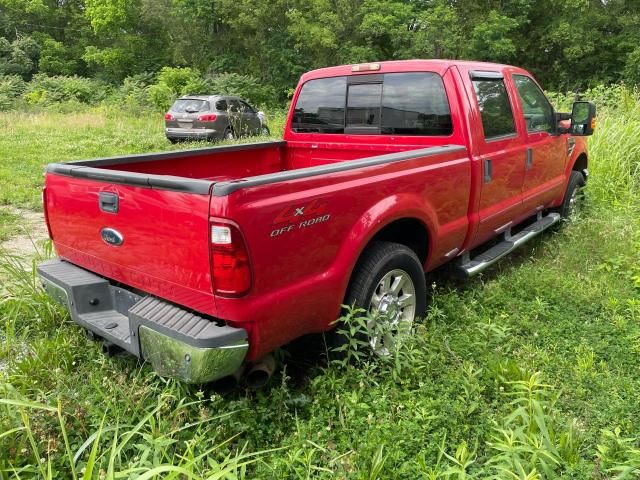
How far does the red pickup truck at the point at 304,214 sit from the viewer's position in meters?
2.30

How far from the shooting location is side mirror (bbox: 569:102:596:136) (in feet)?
16.1

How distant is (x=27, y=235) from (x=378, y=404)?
16.3 ft

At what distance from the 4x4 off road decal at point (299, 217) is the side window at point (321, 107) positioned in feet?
6.51

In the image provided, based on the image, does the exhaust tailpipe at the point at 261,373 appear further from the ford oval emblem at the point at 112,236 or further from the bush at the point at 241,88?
the bush at the point at 241,88

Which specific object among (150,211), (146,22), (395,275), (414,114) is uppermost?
(146,22)

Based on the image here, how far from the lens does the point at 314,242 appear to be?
8.41 ft

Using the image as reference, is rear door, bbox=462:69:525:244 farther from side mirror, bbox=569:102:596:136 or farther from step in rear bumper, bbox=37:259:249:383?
step in rear bumper, bbox=37:259:249:383

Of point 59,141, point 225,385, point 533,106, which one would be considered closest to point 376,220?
point 225,385

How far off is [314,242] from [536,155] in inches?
121

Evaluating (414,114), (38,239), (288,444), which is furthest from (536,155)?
(38,239)

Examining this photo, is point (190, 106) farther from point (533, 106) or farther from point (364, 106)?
point (533, 106)

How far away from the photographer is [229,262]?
223 cm

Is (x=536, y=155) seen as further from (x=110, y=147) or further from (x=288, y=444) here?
(x=110, y=147)

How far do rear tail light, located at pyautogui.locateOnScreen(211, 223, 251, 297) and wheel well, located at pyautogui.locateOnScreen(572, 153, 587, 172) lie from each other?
5109 mm
